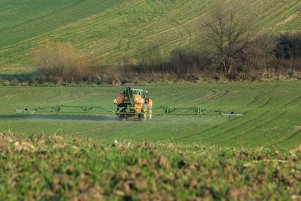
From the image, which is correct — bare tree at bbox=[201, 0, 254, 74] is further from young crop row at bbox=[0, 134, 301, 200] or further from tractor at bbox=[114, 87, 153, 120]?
young crop row at bbox=[0, 134, 301, 200]

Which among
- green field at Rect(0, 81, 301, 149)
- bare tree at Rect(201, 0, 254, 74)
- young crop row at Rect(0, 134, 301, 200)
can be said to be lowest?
green field at Rect(0, 81, 301, 149)

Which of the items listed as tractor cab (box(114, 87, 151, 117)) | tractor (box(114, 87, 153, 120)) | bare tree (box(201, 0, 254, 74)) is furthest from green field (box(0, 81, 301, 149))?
bare tree (box(201, 0, 254, 74))

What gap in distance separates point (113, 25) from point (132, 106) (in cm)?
5157

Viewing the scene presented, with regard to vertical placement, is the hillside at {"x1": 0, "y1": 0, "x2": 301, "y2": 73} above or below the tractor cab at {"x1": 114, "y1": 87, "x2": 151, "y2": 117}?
above

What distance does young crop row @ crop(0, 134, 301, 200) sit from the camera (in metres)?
7.45

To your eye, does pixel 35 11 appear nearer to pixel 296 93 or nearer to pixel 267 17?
pixel 267 17

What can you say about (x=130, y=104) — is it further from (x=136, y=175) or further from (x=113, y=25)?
(x=113, y=25)

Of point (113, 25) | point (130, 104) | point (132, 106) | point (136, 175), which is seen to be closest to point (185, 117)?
point (132, 106)

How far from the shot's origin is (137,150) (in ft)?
32.4

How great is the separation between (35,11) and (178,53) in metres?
35.4

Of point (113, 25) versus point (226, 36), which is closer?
point (226, 36)

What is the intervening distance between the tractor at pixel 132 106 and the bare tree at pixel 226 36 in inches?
1085

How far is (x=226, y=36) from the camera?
208 feet

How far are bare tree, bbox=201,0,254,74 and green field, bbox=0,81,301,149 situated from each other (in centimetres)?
851
